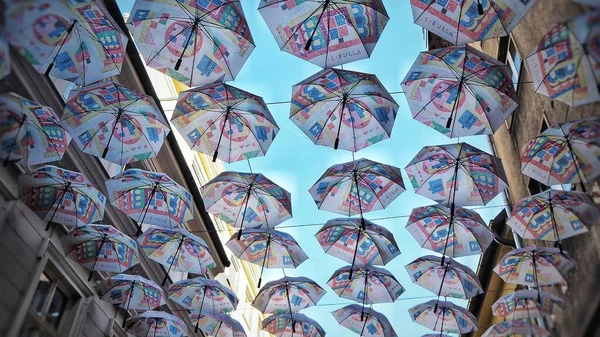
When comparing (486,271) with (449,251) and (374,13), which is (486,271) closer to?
(449,251)

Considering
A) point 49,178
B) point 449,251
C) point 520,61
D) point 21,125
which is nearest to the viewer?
point 21,125

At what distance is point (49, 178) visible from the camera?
10.3m

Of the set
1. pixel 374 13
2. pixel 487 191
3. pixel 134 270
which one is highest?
pixel 374 13

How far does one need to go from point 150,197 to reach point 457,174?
6.37 meters

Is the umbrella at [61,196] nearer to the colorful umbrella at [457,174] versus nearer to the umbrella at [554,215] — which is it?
the colorful umbrella at [457,174]

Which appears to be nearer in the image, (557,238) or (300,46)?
(300,46)

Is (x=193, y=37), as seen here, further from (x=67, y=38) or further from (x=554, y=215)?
(x=554, y=215)

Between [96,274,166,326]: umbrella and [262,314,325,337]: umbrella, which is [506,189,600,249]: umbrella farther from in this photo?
[96,274,166,326]: umbrella

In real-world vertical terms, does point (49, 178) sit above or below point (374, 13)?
below

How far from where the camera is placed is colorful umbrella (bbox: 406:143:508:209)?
35.2 ft

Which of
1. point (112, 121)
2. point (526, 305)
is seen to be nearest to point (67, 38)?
point (112, 121)

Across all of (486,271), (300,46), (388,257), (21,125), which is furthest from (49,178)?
(486,271)

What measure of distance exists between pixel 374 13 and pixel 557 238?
20.1 ft

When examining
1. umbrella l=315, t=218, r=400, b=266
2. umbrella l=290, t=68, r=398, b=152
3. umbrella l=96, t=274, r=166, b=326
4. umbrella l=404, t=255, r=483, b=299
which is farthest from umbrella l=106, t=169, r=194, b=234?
umbrella l=404, t=255, r=483, b=299
